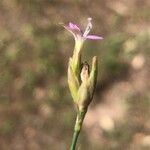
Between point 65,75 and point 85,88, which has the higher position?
point 65,75

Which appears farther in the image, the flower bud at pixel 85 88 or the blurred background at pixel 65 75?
the blurred background at pixel 65 75

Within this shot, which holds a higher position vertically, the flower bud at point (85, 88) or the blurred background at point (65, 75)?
the blurred background at point (65, 75)

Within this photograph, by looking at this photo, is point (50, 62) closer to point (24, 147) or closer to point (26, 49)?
point (26, 49)

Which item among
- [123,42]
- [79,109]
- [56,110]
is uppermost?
[123,42]

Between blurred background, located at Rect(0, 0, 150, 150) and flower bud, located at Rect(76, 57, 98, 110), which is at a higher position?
blurred background, located at Rect(0, 0, 150, 150)

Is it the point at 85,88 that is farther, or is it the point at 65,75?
the point at 65,75

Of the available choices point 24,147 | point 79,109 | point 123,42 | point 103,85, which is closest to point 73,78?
point 79,109

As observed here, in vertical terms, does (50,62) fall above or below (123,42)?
below

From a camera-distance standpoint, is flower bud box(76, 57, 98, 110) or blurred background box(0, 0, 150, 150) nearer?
flower bud box(76, 57, 98, 110)
